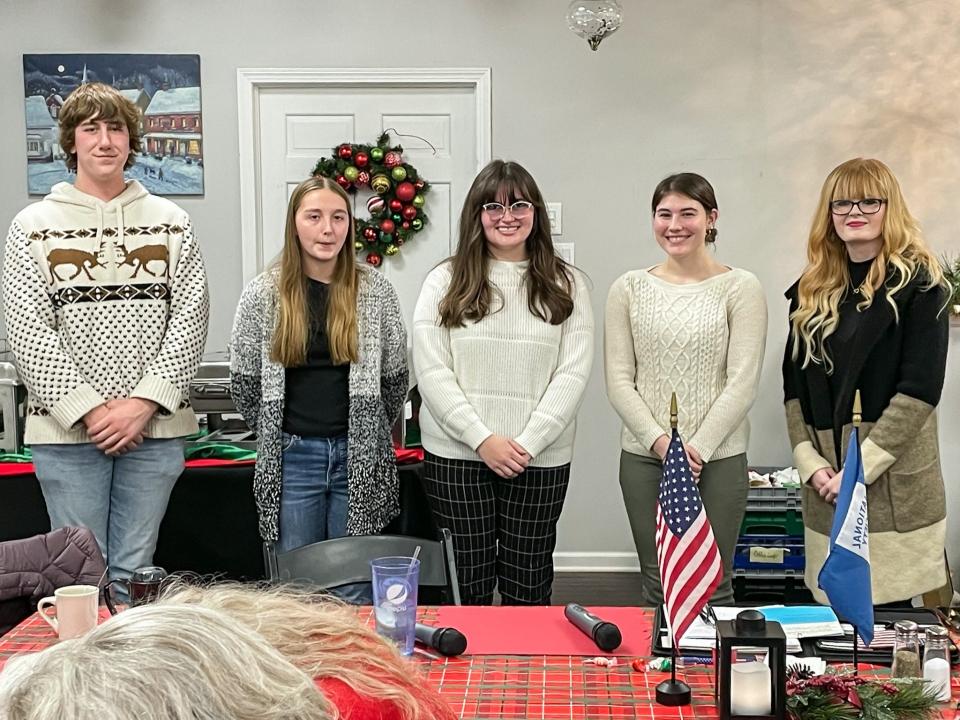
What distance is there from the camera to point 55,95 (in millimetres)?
4738

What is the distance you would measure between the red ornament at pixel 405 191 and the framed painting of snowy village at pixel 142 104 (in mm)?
887

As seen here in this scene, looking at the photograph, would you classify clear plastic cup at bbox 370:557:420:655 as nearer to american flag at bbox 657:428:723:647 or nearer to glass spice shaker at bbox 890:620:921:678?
american flag at bbox 657:428:723:647

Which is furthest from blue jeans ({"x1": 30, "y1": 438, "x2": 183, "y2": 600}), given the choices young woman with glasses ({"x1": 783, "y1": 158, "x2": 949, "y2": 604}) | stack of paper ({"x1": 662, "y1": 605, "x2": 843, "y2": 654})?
young woman with glasses ({"x1": 783, "y1": 158, "x2": 949, "y2": 604})

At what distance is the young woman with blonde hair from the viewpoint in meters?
2.94

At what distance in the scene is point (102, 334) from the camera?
111 inches

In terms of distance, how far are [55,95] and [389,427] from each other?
265 centimetres

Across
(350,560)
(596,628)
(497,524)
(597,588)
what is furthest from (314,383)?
(597,588)

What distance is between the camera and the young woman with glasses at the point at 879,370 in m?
2.80

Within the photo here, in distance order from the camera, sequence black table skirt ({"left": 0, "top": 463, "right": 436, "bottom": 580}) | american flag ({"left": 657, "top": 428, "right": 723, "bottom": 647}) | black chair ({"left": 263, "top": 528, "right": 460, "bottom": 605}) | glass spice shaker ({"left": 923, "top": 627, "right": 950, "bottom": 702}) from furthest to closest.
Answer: black table skirt ({"left": 0, "top": 463, "right": 436, "bottom": 580}), black chair ({"left": 263, "top": 528, "right": 460, "bottom": 605}), american flag ({"left": 657, "top": 428, "right": 723, "bottom": 647}), glass spice shaker ({"left": 923, "top": 627, "right": 950, "bottom": 702})

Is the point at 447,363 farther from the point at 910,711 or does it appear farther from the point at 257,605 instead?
the point at 257,605

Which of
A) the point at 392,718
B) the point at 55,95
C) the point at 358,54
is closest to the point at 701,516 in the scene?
the point at 392,718

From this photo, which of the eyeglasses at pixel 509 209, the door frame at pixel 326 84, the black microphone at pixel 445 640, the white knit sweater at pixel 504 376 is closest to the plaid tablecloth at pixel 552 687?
the black microphone at pixel 445 640

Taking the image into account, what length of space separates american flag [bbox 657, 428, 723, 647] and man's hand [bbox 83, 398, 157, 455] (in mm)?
1609

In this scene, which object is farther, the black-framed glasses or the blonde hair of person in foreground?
the black-framed glasses
